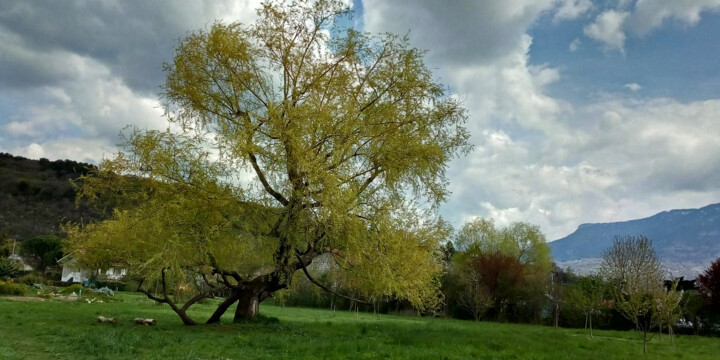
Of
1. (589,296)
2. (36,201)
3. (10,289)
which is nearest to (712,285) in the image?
(589,296)

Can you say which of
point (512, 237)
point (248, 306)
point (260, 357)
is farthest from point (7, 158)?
point (260, 357)

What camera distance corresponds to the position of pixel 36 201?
95.9 metres

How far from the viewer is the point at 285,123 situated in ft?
50.2

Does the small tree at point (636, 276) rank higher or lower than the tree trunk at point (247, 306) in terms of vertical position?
higher

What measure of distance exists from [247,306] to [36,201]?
96.2m

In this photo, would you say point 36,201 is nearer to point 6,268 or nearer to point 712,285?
point 6,268

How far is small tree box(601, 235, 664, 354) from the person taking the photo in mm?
21406

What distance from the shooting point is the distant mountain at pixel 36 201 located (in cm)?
8731

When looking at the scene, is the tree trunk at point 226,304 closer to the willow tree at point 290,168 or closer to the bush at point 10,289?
the willow tree at point 290,168

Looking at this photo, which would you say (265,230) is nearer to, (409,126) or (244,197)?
(244,197)

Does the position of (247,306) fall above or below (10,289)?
above

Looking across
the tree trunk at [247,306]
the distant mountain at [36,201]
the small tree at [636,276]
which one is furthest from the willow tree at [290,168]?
the distant mountain at [36,201]

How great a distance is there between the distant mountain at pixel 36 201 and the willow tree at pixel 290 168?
75042 mm

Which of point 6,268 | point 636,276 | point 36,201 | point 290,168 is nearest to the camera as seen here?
point 290,168
